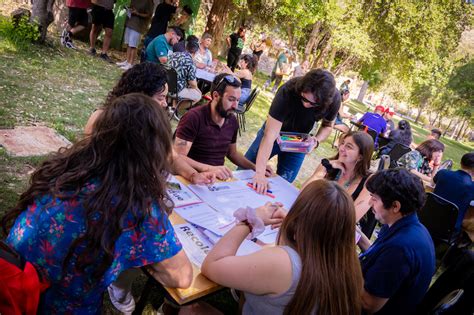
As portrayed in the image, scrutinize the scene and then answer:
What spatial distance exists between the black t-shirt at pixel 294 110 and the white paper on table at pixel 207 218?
1225mm

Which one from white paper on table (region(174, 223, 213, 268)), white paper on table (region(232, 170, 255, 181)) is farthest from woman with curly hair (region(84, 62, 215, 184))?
white paper on table (region(174, 223, 213, 268))

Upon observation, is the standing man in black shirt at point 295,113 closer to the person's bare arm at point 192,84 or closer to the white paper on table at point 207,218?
the white paper on table at point 207,218

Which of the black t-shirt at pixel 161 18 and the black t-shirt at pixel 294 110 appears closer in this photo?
the black t-shirt at pixel 294 110

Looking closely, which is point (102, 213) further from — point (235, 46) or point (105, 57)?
point (235, 46)

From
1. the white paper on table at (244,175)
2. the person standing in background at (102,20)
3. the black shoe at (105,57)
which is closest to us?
the white paper on table at (244,175)

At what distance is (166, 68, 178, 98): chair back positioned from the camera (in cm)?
510

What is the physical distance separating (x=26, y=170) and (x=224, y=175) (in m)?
2.00

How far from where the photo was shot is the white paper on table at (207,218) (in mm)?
1648

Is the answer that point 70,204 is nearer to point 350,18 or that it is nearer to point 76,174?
point 76,174

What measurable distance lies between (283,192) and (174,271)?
4.21 ft

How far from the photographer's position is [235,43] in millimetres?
11664

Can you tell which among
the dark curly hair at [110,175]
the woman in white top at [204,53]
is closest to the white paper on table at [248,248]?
the dark curly hair at [110,175]

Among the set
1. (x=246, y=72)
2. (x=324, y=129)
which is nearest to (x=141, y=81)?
(x=324, y=129)

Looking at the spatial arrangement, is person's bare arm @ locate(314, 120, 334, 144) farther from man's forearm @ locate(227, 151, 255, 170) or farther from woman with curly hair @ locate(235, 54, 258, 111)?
woman with curly hair @ locate(235, 54, 258, 111)
